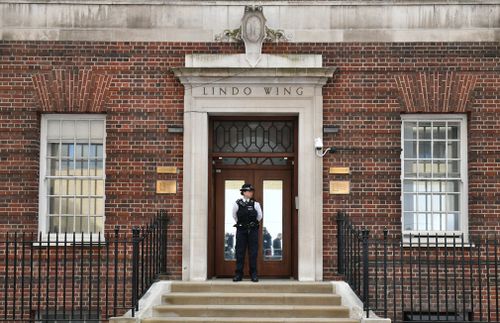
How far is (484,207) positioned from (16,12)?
9019 mm

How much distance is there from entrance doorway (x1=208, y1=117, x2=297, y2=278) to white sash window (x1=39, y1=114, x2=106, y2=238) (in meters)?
2.08

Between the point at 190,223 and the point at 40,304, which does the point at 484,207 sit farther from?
the point at 40,304

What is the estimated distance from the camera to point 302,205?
43.7ft

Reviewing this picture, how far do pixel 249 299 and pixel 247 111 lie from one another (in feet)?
11.2

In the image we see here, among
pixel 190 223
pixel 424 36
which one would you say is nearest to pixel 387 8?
pixel 424 36

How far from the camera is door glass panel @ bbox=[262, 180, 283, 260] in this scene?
14.0 meters

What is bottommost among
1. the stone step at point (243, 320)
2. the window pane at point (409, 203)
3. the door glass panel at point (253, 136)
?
the stone step at point (243, 320)

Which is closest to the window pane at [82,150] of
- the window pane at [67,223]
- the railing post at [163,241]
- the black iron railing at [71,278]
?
the window pane at [67,223]

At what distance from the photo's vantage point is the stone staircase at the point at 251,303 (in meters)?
11.4

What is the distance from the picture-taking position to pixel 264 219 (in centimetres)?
1402

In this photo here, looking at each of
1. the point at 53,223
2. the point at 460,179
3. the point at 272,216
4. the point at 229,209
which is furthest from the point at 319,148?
the point at 53,223

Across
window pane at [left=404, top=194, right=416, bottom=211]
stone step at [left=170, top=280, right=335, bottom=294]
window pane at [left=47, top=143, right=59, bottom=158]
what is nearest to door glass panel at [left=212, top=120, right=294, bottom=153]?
window pane at [left=404, top=194, right=416, bottom=211]

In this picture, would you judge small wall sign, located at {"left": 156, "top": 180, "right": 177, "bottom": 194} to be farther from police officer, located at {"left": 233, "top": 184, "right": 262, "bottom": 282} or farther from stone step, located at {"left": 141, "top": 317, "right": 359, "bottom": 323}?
stone step, located at {"left": 141, "top": 317, "right": 359, "bottom": 323}

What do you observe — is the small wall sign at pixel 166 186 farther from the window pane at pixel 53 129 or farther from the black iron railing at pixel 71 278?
the window pane at pixel 53 129
